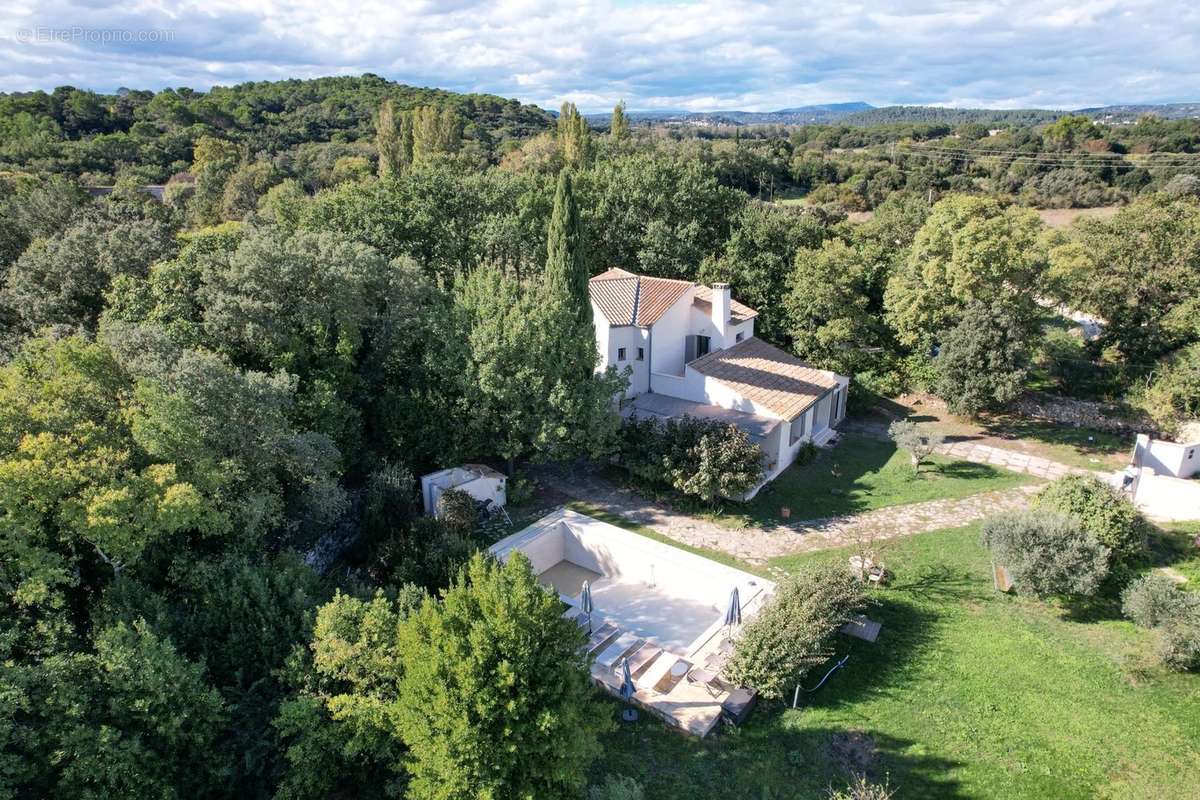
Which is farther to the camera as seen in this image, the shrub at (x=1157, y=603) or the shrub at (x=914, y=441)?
the shrub at (x=914, y=441)

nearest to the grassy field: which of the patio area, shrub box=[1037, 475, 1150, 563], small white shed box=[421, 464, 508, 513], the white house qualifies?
the white house

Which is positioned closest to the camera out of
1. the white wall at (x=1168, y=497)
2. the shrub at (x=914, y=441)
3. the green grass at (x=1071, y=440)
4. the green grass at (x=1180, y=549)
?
the green grass at (x=1180, y=549)

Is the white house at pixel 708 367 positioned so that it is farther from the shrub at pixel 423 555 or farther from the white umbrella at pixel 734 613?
the shrub at pixel 423 555

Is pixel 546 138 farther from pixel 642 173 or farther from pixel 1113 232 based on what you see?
pixel 1113 232

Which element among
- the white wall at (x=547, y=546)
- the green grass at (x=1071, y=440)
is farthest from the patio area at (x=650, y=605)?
the green grass at (x=1071, y=440)

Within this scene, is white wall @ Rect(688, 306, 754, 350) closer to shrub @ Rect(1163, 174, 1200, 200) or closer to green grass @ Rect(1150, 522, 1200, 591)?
green grass @ Rect(1150, 522, 1200, 591)

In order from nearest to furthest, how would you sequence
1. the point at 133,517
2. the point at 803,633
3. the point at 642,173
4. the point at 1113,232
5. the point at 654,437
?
the point at 133,517
the point at 803,633
the point at 654,437
the point at 1113,232
the point at 642,173

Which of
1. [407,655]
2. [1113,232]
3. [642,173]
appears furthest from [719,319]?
[407,655]
